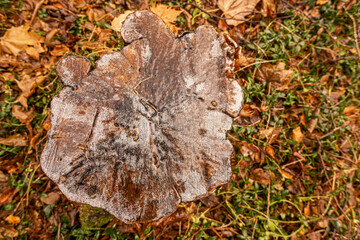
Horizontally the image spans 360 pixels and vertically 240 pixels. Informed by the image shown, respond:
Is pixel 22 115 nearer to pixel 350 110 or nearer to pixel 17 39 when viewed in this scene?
pixel 17 39

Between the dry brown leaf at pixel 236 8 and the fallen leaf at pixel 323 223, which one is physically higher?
the dry brown leaf at pixel 236 8

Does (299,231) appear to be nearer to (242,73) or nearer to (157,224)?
(157,224)

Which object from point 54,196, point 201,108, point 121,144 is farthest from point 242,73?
point 54,196

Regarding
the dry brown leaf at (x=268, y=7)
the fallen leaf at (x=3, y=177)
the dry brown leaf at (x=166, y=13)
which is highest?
the dry brown leaf at (x=268, y=7)

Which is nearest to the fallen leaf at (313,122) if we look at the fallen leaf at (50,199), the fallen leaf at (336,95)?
the fallen leaf at (336,95)

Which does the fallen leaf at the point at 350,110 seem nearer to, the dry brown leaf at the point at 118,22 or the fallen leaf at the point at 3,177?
the dry brown leaf at the point at 118,22

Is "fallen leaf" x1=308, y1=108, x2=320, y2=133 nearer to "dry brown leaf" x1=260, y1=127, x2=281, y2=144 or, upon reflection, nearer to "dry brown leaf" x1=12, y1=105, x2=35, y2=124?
"dry brown leaf" x1=260, y1=127, x2=281, y2=144

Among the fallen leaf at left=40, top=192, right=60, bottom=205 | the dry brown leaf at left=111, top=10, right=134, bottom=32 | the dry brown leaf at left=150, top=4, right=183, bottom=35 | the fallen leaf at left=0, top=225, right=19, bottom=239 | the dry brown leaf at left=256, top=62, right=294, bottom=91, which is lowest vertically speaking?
the fallen leaf at left=0, top=225, right=19, bottom=239

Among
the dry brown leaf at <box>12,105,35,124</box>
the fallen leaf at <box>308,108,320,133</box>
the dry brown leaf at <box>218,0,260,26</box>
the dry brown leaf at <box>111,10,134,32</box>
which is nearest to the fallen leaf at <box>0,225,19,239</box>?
the dry brown leaf at <box>12,105,35,124</box>

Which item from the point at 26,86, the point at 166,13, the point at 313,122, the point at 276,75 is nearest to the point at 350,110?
the point at 313,122
